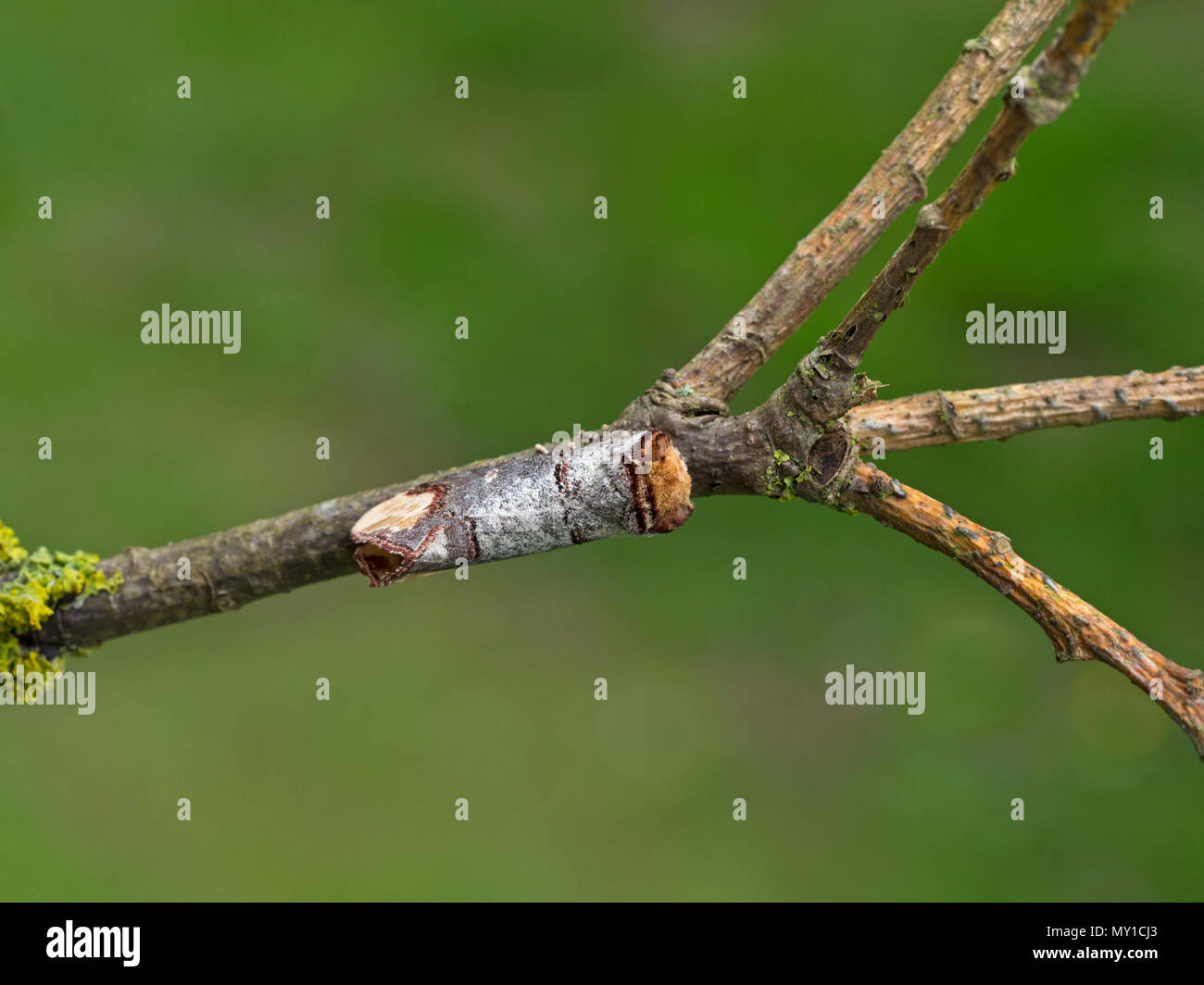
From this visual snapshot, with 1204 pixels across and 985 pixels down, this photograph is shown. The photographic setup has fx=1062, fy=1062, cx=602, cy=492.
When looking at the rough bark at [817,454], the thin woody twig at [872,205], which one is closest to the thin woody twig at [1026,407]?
the rough bark at [817,454]

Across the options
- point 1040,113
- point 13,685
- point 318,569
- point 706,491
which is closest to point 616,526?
point 706,491

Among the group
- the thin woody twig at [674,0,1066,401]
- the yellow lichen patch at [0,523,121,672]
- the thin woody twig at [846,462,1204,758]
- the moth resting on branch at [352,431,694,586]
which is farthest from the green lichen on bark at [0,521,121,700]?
the thin woody twig at [846,462,1204,758]

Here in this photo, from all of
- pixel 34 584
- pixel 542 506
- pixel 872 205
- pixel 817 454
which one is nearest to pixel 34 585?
pixel 34 584

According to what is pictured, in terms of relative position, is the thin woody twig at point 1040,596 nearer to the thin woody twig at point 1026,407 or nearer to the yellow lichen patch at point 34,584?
the thin woody twig at point 1026,407

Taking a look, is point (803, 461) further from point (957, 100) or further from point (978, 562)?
point (957, 100)

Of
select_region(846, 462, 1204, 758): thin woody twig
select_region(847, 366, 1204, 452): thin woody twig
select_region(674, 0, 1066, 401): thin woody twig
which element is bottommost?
select_region(846, 462, 1204, 758): thin woody twig

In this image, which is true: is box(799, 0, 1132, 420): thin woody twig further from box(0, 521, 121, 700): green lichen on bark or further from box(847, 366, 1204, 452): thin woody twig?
box(0, 521, 121, 700): green lichen on bark

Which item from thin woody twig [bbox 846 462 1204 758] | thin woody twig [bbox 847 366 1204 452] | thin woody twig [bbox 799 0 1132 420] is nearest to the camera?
thin woody twig [bbox 799 0 1132 420]

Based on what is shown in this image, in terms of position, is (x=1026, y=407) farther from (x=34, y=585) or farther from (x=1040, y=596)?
(x=34, y=585)
